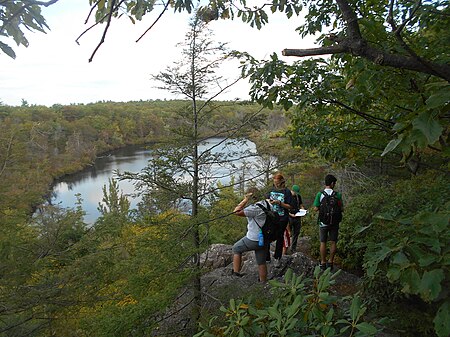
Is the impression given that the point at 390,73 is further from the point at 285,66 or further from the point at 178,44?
the point at 178,44

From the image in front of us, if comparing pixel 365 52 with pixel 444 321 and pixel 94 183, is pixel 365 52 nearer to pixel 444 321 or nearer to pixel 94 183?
pixel 444 321

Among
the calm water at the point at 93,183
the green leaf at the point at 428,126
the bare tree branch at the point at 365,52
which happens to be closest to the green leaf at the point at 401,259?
the green leaf at the point at 428,126

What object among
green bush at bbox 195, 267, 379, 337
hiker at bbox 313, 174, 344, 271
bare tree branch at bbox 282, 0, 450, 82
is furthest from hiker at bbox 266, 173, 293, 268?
bare tree branch at bbox 282, 0, 450, 82

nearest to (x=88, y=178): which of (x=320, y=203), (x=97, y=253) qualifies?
(x=97, y=253)

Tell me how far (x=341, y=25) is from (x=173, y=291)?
3.87 m

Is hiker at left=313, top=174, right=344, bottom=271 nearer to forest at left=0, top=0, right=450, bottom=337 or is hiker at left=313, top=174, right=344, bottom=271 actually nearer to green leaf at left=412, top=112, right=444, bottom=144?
forest at left=0, top=0, right=450, bottom=337

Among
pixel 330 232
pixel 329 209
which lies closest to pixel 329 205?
pixel 329 209

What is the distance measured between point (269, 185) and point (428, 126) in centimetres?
491

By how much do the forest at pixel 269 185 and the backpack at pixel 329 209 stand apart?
578mm

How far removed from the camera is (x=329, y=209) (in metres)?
4.46

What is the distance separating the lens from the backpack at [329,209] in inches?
175

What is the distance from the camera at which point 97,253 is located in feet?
20.8

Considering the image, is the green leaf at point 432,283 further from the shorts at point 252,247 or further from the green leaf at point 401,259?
the shorts at point 252,247

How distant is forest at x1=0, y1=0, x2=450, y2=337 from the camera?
1.06 meters
